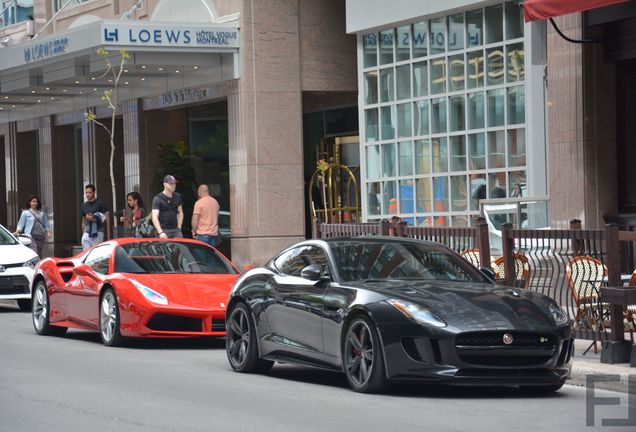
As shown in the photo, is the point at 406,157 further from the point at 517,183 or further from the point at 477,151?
the point at 517,183

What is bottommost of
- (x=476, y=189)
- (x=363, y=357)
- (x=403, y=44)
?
(x=363, y=357)

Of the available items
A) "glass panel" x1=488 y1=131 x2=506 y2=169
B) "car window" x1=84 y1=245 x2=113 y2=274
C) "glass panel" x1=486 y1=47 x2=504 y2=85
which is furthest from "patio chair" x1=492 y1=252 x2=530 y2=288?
"glass panel" x1=486 y1=47 x2=504 y2=85

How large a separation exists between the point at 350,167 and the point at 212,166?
155 inches

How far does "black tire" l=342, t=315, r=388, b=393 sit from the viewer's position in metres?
10.8

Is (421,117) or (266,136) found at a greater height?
(421,117)

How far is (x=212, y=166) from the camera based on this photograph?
32.5 metres

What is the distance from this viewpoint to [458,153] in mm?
23672

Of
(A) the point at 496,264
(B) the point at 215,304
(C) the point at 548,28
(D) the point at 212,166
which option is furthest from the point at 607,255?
(D) the point at 212,166

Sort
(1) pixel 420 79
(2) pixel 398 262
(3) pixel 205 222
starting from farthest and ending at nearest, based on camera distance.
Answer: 1. (1) pixel 420 79
2. (3) pixel 205 222
3. (2) pixel 398 262

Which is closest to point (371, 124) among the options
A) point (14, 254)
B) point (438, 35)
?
point (438, 35)

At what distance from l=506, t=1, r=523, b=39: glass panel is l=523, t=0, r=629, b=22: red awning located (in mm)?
4850

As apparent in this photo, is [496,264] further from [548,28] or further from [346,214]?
[346,214]

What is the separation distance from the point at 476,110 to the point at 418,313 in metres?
13.0

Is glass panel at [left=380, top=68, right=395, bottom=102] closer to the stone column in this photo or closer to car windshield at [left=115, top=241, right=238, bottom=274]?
the stone column
